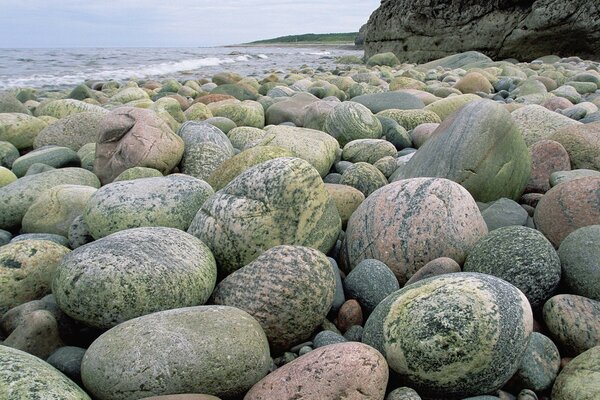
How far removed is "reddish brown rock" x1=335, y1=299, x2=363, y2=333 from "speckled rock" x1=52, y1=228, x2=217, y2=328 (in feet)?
1.98

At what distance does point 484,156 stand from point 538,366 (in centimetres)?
164

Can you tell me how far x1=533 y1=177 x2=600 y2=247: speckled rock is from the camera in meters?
2.82

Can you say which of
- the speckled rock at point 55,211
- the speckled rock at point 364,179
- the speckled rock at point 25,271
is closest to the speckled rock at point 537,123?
the speckled rock at point 364,179

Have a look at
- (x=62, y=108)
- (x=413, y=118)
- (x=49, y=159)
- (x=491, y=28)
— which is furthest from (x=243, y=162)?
(x=491, y=28)

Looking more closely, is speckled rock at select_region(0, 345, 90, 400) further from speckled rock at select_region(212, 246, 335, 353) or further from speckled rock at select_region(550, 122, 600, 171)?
speckled rock at select_region(550, 122, 600, 171)

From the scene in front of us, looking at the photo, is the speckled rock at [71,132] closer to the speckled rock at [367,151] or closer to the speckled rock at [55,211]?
the speckled rock at [55,211]

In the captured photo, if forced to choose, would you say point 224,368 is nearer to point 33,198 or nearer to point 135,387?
point 135,387

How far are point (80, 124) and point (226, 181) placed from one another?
2451 millimetres

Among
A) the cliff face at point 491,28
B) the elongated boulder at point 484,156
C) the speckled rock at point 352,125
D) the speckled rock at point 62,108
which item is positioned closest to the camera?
the elongated boulder at point 484,156

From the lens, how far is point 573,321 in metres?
2.17

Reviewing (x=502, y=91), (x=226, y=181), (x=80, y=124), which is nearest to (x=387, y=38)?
(x=502, y=91)

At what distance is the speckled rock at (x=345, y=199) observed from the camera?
3.26 meters

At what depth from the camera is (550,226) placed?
9.58ft

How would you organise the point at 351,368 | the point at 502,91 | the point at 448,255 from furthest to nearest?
1. the point at 502,91
2. the point at 448,255
3. the point at 351,368
